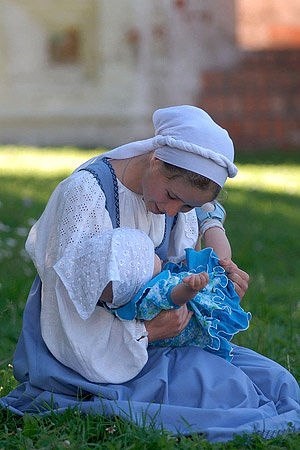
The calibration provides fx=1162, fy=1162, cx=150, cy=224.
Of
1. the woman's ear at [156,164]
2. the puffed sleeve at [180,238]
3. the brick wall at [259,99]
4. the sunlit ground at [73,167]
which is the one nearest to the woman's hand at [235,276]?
the puffed sleeve at [180,238]

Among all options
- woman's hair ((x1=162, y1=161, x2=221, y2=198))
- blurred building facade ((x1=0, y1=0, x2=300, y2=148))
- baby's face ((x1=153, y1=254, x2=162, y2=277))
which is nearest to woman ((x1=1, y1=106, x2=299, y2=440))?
woman's hair ((x1=162, y1=161, x2=221, y2=198))

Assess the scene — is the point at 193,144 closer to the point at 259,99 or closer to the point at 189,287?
the point at 189,287

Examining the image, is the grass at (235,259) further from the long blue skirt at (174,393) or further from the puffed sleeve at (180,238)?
the puffed sleeve at (180,238)

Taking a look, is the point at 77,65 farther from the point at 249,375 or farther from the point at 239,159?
the point at 249,375

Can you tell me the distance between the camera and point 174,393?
12.7 ft

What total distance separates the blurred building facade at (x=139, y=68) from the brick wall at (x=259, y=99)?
1 centimetres

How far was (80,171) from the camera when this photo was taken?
156 inches

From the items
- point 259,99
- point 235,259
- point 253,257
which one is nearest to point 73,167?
point 259,99

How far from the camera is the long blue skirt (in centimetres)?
379

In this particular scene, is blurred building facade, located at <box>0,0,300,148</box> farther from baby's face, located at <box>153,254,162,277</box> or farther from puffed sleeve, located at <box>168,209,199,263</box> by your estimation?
baby's face, located at <box>153,254,162,277</box>

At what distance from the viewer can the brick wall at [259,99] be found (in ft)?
44.7

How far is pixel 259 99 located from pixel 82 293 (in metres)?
10.2

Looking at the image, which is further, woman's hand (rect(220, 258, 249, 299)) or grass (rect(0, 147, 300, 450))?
woman's hand (rect(220, 258, 249, 299))

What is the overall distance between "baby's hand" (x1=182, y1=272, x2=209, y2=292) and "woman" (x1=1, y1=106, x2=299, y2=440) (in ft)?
0.59
